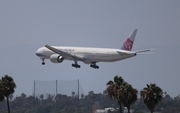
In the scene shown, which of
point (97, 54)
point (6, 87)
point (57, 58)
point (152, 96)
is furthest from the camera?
point (57, 58)

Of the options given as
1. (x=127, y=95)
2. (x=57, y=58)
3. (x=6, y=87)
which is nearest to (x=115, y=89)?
(x=127, y=95)

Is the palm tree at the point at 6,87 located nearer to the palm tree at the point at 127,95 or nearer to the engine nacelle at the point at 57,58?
the palm tree at the point at 127,95

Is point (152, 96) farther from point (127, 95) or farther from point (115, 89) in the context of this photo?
point (115, 89)

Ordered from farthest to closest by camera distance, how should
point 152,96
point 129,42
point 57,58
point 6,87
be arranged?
point 57,58 → point 129,42 → point 6,87 → point 152,96

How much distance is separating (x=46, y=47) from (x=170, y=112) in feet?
163

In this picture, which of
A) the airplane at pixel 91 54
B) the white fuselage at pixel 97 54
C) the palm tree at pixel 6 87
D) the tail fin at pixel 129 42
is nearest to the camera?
the palm tree at pixel 6 87

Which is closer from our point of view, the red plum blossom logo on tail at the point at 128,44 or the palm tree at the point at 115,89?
the palm tree at the point at 115,89

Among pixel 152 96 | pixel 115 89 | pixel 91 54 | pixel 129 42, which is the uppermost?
pixel 129 42

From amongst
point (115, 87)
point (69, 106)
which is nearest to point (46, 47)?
point (69, 106)

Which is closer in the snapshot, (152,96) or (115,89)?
(152,96)

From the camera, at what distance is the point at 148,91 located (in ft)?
393

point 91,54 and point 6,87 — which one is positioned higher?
point 91,54

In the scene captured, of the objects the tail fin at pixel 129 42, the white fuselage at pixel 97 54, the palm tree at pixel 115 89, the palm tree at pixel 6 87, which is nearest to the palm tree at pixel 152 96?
the palm tree at pixel 115 89

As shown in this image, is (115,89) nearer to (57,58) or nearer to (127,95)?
(127,95)
